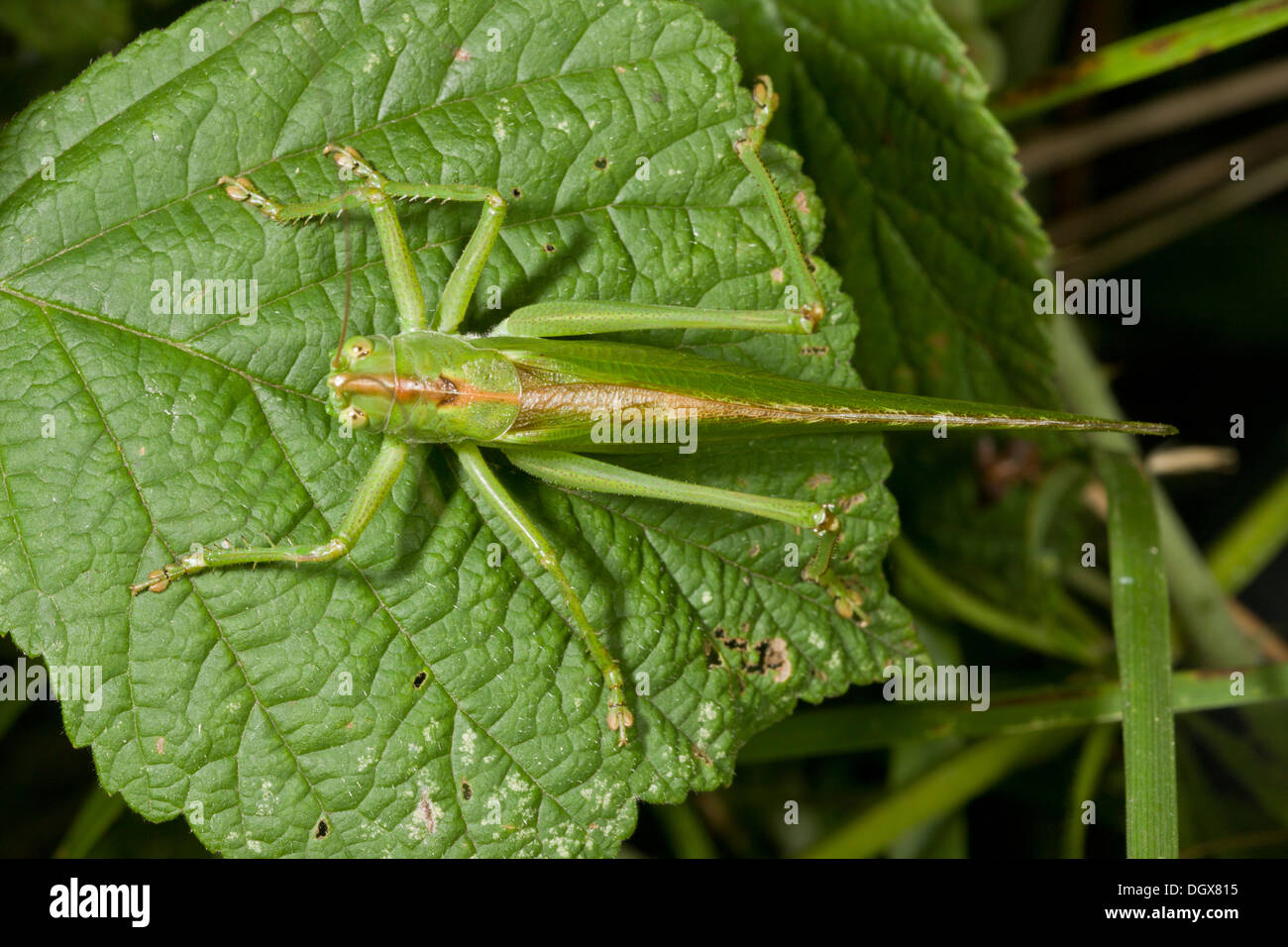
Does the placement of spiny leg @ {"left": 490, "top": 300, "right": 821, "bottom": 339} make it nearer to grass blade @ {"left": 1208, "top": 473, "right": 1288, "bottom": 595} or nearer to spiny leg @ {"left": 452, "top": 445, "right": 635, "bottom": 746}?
spiny leg @ {"left": 452, "top": 445, "right": 635, "bottom": 746}

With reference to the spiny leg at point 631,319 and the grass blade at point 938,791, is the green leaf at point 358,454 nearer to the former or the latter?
the spiny leg at point 631,319

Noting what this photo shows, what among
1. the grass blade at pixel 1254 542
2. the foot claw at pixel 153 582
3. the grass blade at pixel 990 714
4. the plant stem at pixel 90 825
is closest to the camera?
the foot claw at pixel 153 582

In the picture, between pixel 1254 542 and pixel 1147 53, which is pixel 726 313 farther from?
pixel 1254 542

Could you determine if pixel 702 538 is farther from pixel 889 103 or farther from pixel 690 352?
pixel 889 103

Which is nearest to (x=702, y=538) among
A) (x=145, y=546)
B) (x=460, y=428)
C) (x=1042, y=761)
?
(x=460, y=428)

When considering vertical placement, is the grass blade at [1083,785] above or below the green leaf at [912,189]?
below

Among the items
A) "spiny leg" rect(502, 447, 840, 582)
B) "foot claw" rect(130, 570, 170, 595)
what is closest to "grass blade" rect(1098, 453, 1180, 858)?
"spiny leg" rect(502, 447, 840, 582)

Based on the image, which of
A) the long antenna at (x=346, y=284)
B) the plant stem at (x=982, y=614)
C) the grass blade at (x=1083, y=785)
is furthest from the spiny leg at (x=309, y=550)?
the grass blade at (x=1083, y=785)
